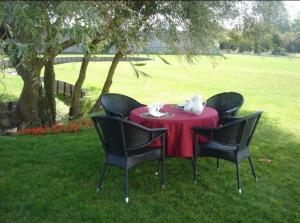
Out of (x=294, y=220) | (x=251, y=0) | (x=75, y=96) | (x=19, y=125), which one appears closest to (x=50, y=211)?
(x=294, y=220)

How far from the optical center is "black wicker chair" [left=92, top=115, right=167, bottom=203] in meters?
4.56

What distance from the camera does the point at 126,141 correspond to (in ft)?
15.2

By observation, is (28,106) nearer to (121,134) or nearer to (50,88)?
(50,88)

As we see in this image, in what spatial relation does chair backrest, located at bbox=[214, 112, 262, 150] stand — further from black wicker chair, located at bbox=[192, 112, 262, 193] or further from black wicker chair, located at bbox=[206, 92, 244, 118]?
→ black wicker chair, located at bbox=[206, 92, 244, 118]

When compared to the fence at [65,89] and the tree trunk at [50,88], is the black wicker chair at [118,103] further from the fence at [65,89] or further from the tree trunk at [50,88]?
the fence at [65,89]

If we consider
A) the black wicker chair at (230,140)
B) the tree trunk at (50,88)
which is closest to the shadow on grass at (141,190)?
the black wicker chair at (230,140)

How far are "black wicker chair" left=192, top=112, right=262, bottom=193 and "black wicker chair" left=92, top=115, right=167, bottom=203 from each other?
1.86 feet

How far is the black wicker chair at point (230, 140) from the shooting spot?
187 inches

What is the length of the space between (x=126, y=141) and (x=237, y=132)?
57.2 inches

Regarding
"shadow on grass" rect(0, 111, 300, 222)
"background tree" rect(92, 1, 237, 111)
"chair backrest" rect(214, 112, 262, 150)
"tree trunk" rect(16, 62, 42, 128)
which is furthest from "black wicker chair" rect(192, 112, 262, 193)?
"tree trunk" rect(16, 62, 42, 128)

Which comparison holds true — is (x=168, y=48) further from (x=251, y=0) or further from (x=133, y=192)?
(x=251, y=0)

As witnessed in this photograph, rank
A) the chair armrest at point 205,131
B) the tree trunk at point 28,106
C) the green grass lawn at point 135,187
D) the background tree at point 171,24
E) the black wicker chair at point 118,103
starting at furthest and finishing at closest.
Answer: the tree trunk at point 28,106 < the black wicker chair at point 118,103 < the chair armrest at point 205,131 < the green grass lawn at point 135,187 < the background tree at point 171,24

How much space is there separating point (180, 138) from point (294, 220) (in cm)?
176

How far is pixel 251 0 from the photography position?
3.33m
